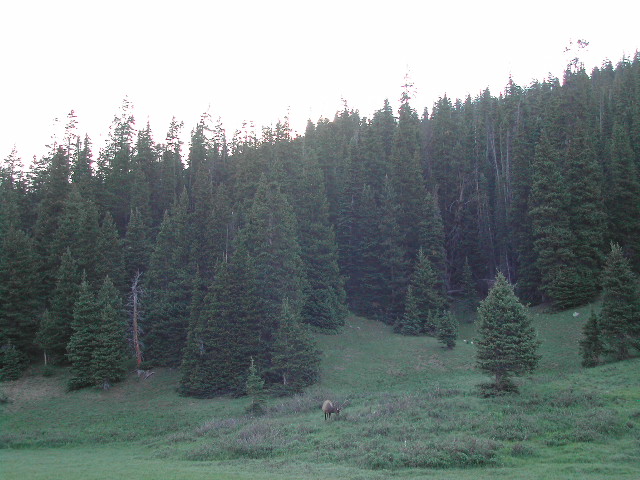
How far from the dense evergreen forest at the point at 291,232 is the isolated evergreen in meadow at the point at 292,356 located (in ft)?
0.39

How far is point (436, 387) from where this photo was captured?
32.4 metres

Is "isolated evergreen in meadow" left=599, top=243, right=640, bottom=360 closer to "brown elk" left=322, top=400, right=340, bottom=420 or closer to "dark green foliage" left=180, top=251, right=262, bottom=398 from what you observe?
"brown elk" left=322, top=400, right=340, bottom=420

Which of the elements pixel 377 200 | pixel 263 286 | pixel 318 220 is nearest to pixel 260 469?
pixel 263 286

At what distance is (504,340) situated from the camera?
2667 centimetres

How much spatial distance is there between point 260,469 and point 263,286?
2600 centimetres

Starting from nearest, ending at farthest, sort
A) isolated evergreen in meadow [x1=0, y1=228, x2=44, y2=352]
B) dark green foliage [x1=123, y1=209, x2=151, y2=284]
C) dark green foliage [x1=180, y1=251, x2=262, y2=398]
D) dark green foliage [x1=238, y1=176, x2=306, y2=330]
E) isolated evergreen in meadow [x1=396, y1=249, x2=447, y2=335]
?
dark green foliage [x1=180, y1=251, x2=262, y2=398] < dark green foliage [x1=238, y1=176, x2=306, y2=330] < isolated evergreen in meadow [x1=0, y1=228, x2=44, y2=352] < dark green foliage [x1=123, y1=209, x2=151, y2=284] < isolated evergreen in meadow [x1=396, y1=249, x2=447, y2=335]

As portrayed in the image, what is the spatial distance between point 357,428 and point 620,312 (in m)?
20.1

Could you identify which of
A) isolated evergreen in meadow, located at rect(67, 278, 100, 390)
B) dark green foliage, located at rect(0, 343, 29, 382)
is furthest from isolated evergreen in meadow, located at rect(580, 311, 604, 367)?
dark green foliage, located at rect(0, 343, 29, 382)

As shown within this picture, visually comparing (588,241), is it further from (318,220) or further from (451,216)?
(318,220)

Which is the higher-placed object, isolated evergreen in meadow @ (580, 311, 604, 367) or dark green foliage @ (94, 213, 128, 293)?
dark green foliage @ (94, 213, 128, 293)

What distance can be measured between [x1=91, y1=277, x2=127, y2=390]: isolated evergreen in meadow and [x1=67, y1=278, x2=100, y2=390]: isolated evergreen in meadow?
254mm

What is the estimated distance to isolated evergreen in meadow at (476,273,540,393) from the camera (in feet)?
86.9

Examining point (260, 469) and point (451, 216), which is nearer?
point (260, 469)

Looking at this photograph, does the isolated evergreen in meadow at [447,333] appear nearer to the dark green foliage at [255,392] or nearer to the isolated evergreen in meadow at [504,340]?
the isolated evergreen in meadow at [504,340]
